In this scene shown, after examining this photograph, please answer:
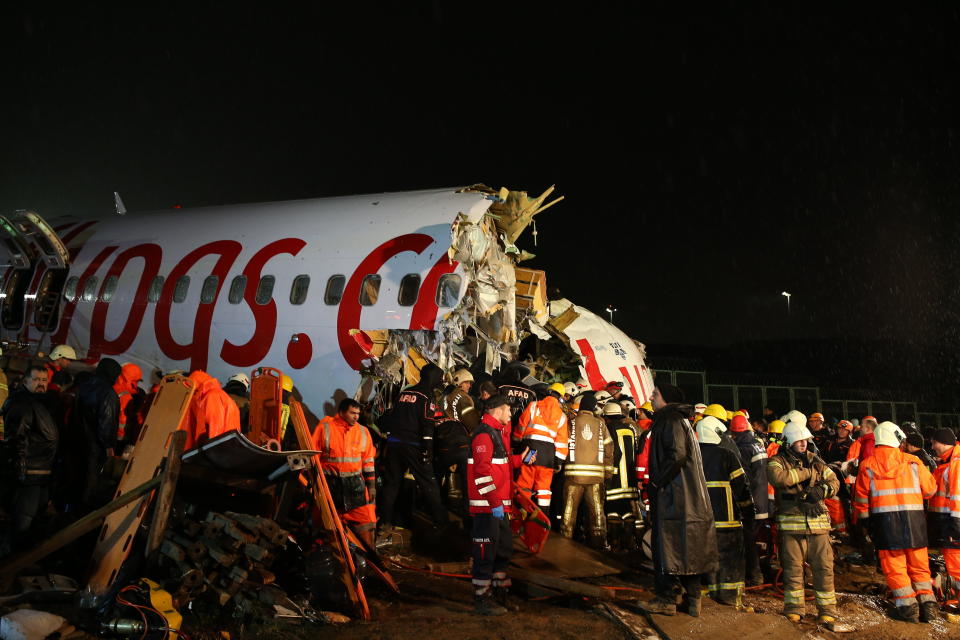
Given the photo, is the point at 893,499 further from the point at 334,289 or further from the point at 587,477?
the point at 334,289

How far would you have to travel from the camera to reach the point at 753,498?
919 cm

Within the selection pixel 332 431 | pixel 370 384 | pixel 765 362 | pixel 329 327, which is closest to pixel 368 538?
pixel 332 431

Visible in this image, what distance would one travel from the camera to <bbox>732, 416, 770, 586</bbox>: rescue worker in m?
9.16

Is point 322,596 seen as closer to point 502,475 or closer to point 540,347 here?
point 502,475

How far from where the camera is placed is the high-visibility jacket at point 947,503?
26.8ft

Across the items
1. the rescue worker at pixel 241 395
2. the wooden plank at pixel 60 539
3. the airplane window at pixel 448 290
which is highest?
the airplane window at pixel 448 290

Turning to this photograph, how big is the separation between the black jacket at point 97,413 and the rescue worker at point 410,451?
3262 millimetres

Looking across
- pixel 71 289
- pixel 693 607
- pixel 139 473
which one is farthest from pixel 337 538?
pixel 71 289

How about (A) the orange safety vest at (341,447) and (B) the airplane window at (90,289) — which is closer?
(A) the orange safety vest at (341,447)

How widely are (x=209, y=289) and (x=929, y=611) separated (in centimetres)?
1141

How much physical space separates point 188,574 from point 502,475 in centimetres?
299

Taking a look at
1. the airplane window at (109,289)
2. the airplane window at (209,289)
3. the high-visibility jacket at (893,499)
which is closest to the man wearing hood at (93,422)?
the airplane window at (209,289)

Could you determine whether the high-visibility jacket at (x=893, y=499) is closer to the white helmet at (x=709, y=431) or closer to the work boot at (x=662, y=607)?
the white helmet at (x=709, y=431)

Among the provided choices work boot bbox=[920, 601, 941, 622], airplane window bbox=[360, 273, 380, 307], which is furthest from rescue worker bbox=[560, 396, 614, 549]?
work boot bbox=[920, 601, 941, 622]
